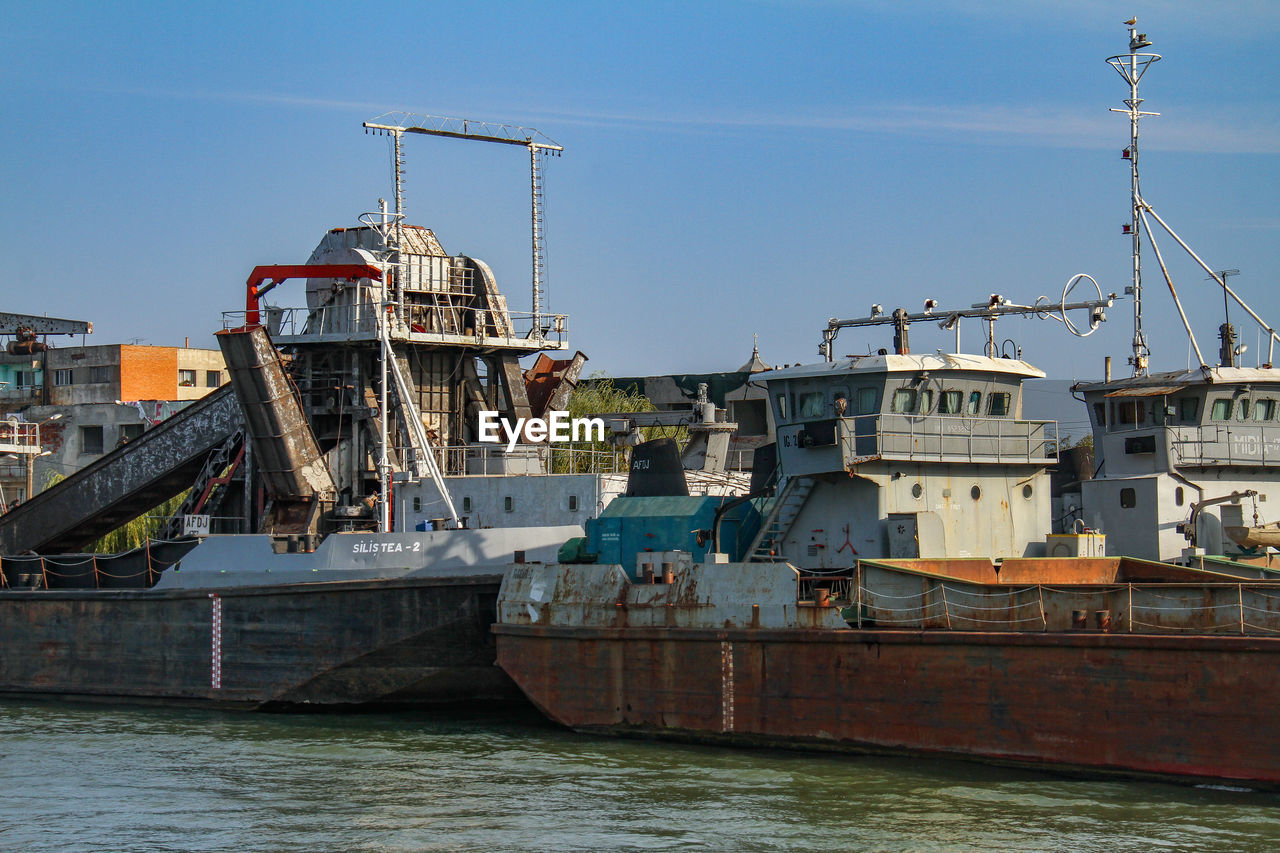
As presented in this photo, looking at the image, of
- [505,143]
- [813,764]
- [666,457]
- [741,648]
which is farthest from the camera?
[505,143]

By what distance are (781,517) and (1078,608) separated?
231 inches

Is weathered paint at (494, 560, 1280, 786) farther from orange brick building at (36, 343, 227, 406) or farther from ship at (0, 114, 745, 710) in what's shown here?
orange brick building at (36, 343, 227, 406)

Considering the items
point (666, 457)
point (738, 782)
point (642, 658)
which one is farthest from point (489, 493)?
point (738, 782)

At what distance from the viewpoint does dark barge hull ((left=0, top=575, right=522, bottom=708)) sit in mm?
26078

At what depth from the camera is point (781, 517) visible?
78.2 feet

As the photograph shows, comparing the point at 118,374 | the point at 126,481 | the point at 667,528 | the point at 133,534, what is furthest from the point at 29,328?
the point at 667,528

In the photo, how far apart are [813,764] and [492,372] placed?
708 inches

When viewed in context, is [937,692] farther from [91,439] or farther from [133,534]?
[91,439]

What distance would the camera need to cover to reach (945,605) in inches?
799

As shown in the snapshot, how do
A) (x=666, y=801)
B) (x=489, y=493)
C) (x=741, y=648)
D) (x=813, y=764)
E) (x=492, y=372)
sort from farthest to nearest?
(x=492, y=372)
(x=489, y=493)
(x=741, y=648)
(x=813, y=764)
(x=666, y=801)

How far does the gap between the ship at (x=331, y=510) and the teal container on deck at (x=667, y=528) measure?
1667 millimetres

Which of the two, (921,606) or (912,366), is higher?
(912,366)

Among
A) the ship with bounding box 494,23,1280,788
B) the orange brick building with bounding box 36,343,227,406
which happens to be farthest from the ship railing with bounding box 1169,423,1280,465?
the orange brick building with bounding box 36,343,227,406

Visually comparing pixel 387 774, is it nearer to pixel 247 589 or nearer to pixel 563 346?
pixel 247 589
